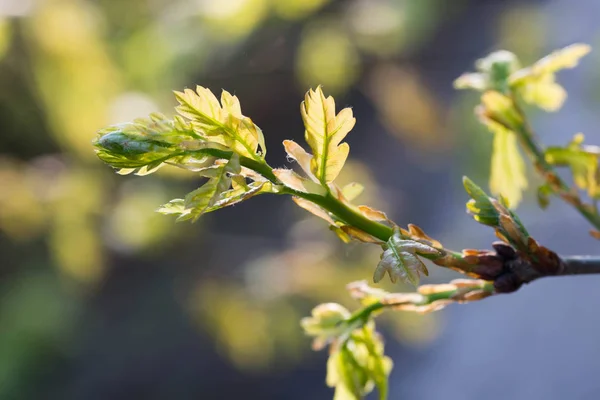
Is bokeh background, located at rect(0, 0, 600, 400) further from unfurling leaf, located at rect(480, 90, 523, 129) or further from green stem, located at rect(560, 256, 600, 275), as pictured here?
green stem, located at rect(560, 256, 600, 275)

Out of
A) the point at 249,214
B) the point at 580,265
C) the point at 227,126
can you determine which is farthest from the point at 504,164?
the point at 249,214

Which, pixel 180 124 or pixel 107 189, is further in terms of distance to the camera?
pixel 107 189

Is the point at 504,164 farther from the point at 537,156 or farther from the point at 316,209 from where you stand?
the point at 316,209

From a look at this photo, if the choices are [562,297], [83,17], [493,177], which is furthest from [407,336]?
[493,177]

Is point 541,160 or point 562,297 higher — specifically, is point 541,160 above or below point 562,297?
below

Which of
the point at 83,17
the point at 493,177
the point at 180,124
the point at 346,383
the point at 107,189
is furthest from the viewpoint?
the point at 107,189

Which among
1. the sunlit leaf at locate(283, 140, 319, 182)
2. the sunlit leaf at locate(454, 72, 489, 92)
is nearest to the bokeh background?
the sunlit leaf at locate(454, 72, 489, 92)

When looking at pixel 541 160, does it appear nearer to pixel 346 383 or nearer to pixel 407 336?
pixel 346 383
